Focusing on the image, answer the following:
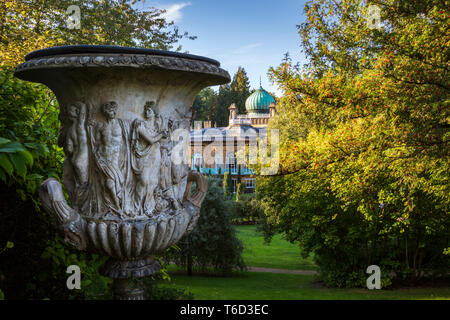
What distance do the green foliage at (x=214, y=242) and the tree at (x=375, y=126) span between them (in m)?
3.77

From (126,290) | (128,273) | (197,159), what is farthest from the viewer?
(197,159)

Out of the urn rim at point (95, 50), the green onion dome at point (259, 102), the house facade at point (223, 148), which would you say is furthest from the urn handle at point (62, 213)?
the green onion dome at point (259, 102)

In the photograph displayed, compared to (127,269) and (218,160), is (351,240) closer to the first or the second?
(127,269)

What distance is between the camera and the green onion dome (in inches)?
1758

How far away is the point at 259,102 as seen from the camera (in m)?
44.9

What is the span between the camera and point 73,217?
275cm

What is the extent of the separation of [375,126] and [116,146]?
472 cm

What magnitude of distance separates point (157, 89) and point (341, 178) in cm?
540

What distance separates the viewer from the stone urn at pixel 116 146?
8.75ft

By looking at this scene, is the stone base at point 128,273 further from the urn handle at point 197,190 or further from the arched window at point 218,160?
the arched window at point 218,160

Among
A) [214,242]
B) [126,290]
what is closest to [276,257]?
[214,242]

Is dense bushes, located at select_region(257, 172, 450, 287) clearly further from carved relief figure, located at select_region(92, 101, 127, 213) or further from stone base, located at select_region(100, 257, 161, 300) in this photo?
carved relief figure, located at select_region(92, 101, 127, 213)
